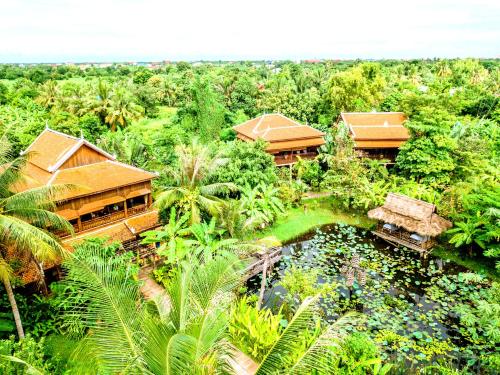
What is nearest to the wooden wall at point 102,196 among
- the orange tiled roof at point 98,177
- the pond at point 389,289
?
the orange tiled roof at point 98,177

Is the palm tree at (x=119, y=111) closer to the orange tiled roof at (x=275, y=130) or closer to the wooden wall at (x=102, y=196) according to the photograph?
the orange tiled roof at (x=275, y=130)

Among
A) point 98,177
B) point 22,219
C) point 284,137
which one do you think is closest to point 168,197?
point 98,177

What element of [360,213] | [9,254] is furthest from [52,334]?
[360,213]

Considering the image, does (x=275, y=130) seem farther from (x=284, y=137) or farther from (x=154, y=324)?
(x=154, y=324)

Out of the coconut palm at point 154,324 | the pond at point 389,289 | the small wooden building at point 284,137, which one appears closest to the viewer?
the coconut palm at point 154,324

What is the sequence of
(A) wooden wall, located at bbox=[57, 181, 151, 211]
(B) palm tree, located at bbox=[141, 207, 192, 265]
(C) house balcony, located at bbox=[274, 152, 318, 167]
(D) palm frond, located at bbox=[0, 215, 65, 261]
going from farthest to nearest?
(C) house balcony, located at bbox=[274, 152, 318, 167], (A) wooden wall, located at bbox=[57, 181, 151, 211], (B) palm tree, located at bbox=[141, 207, 192, 265], (D) palm frond, located at bbox=[0, 215, 65, 261]

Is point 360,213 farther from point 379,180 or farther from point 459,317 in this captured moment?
point 459,317

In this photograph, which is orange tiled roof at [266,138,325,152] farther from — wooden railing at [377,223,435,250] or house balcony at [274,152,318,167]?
wooden railing at [377,223,435,250]

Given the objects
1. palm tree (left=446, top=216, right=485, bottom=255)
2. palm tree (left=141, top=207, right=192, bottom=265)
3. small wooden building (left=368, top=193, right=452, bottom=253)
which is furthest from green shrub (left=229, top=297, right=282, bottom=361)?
palm tree (left=446, top=216, right=485, bottom=255)
